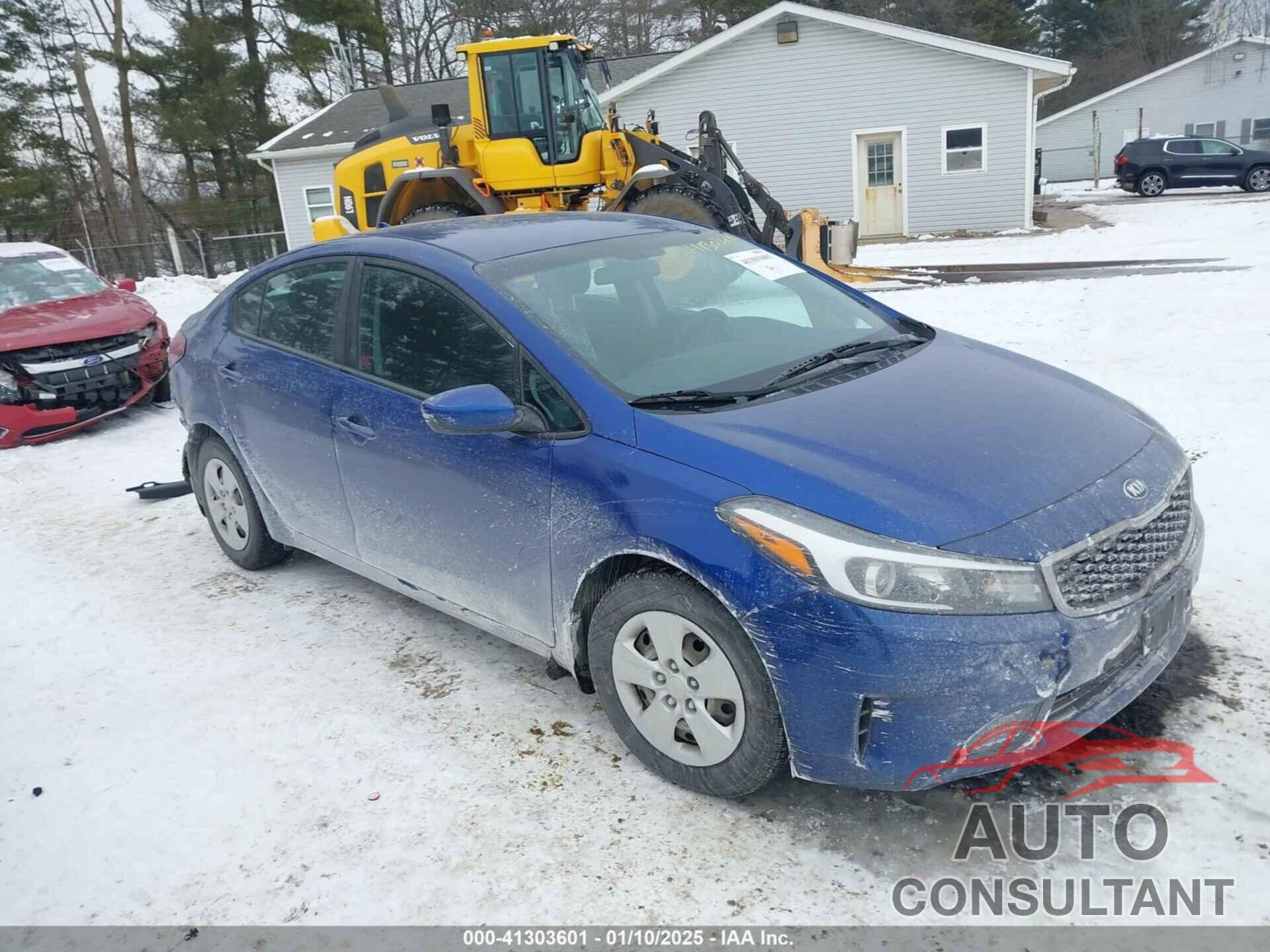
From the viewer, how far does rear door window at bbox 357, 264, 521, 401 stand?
331cm

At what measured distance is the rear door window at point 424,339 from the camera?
3312 millimetres

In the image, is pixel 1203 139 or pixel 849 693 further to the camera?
pixel 1203 139

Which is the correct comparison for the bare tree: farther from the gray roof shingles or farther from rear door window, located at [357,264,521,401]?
rear door window, located at [357,264,521,401]

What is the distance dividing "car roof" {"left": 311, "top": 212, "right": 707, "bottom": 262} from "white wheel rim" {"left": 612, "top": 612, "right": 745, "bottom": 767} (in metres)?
1.56

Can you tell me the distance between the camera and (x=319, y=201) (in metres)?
26.1

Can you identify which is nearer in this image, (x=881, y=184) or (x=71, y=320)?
(x=71, y=320)

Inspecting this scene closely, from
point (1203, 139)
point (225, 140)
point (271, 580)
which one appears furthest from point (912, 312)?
point (225, 140)

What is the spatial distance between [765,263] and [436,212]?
9.09 m

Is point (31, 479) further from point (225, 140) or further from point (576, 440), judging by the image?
point (225, 140)

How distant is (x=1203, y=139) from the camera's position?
2712cm

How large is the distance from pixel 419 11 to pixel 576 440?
3869 centimetres

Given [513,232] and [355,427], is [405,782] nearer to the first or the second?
[355,427]

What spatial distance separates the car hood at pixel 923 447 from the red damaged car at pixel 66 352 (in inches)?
272

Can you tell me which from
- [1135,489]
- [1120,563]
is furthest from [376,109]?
[1120,563]
